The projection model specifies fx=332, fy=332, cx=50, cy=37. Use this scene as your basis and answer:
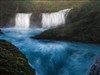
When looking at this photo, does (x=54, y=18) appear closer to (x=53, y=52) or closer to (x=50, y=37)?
(x=50, y=37)

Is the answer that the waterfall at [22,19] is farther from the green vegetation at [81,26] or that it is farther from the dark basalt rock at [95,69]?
the dark basalt rock at [95,69]

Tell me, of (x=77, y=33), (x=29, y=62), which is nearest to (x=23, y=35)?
(x=29, y=62)

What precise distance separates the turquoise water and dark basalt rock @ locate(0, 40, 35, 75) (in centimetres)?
10

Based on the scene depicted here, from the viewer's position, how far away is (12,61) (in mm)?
7305

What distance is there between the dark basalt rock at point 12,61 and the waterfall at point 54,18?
934 millimetres

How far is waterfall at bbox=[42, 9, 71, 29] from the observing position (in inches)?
308

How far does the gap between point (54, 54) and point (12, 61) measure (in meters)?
0.96

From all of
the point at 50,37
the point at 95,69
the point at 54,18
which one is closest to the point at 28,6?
the point at 54,18

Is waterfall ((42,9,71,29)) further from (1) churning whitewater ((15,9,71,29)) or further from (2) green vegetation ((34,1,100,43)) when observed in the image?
(2) green vegetation ((34,1,100,43))

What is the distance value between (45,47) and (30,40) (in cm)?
39

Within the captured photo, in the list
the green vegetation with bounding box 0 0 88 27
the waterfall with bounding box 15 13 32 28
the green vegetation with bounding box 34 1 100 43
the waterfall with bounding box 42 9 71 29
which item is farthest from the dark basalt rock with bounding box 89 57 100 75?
the waterfall with bounding box 15 13 32 28

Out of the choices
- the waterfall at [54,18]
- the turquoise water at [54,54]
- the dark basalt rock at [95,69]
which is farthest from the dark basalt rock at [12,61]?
the dark basalt rock at [95,69]

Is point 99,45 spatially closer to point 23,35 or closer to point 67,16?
point 67,16

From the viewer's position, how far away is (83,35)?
7641 mm
